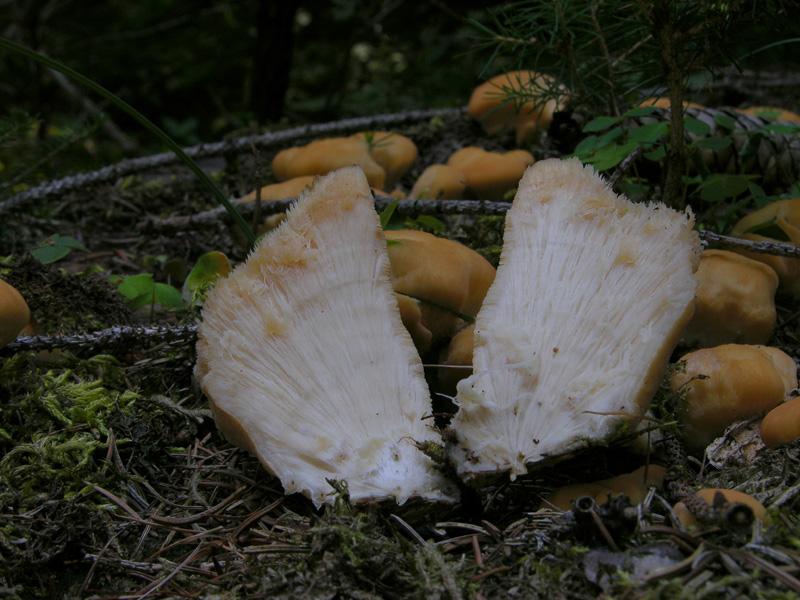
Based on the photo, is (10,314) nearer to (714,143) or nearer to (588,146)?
(588,146)

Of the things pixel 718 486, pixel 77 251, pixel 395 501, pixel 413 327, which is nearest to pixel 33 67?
pixel 77 251

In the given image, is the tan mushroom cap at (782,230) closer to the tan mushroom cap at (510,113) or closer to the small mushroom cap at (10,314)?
the tan mushroom cap at (510,113)

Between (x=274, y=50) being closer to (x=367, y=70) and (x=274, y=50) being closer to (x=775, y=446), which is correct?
(x=367, y=70)

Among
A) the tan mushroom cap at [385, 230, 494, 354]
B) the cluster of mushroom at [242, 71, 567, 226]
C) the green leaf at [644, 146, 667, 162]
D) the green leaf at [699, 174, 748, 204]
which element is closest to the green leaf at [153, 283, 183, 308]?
the cluster of mushroom at [242, 71, 567, 226]

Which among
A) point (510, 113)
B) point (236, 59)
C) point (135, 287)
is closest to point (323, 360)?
point (135, 287)

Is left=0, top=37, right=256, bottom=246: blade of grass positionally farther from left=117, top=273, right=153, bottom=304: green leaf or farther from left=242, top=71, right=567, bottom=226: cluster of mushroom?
left=117, top=273, right=153, bottom=304: green leaf

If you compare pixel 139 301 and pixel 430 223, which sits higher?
pixel 430 223
